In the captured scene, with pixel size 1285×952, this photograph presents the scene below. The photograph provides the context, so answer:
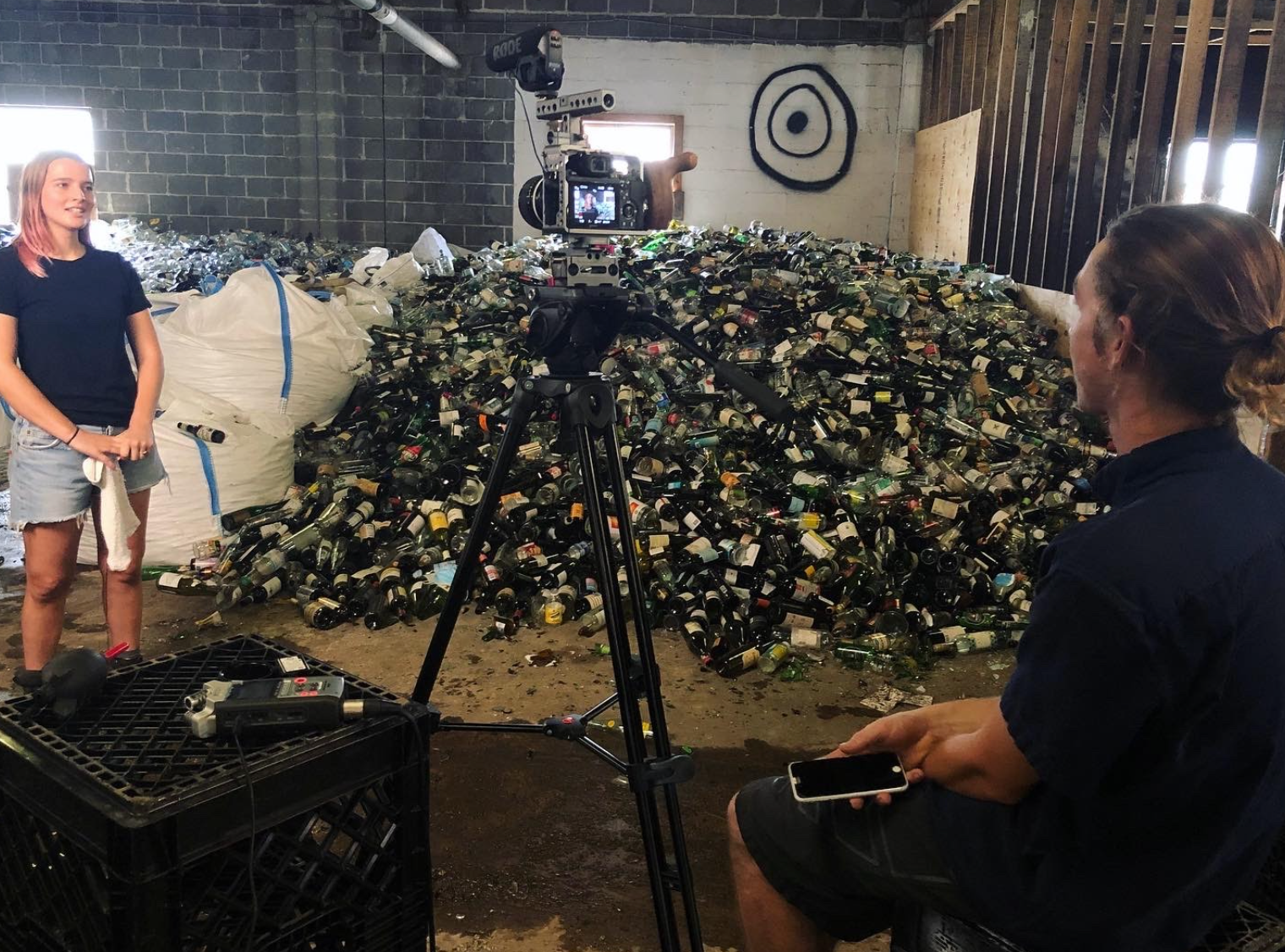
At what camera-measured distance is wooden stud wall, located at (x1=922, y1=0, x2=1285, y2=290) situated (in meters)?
3.65

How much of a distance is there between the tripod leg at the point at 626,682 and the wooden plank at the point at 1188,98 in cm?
349

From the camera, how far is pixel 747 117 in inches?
281

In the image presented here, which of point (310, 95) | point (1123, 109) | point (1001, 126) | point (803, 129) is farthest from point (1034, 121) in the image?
point (310, 95)

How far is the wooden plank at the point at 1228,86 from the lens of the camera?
3623 mm

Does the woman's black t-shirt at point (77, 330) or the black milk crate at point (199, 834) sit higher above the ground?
the woman's black t-shirt at point (77, 330)

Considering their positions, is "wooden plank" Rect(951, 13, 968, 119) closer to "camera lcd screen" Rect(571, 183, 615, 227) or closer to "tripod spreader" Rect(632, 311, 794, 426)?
"camera lcd screen" Rect(571, 183, 615, 227)

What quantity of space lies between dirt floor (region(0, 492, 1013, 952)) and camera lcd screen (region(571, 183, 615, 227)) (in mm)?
1271

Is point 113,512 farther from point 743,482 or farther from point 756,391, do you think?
point 743,482

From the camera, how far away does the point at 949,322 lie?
14.8 feet

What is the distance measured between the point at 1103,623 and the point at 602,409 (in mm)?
926

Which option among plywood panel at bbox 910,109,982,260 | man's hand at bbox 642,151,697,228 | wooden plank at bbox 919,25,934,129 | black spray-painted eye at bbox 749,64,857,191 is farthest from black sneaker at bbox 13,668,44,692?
wooden plank at bbox 919,25,934,129

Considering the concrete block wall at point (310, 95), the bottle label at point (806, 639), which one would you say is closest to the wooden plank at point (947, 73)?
the concrete block wall at point (310, 95)

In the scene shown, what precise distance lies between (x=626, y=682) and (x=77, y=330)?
157 centimetres

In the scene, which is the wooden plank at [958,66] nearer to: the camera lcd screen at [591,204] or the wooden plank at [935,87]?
the wooden plank at [935,87]
